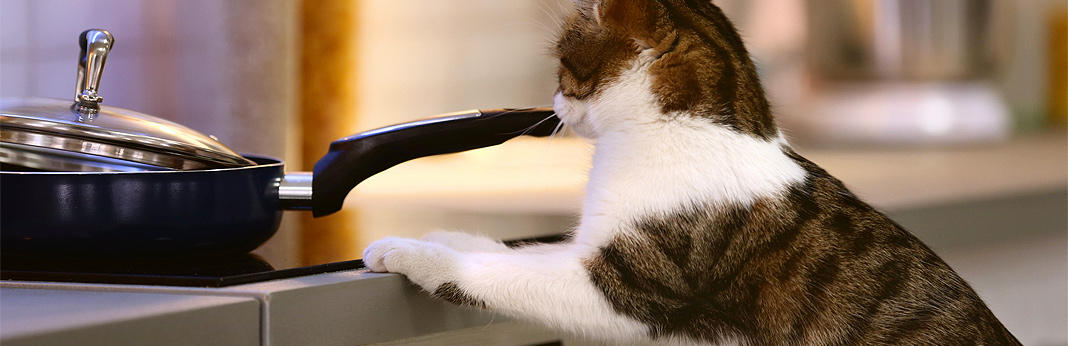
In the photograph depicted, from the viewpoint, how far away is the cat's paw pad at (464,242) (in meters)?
0.72

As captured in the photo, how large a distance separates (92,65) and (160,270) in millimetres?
183

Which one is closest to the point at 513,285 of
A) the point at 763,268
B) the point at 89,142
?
the point at 763,268

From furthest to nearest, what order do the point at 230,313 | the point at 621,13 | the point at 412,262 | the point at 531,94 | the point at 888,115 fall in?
the point at 888,115 < the point at 531,94 < the point at 621,13 < the point at 412,262 < the point at 230,313

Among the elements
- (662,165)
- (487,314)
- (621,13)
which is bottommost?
(487,314)

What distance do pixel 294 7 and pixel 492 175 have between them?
1.57ft

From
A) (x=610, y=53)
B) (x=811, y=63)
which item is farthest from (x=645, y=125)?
(x=811, y=63)

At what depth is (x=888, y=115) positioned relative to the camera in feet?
7.25

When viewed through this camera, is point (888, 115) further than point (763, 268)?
Yes

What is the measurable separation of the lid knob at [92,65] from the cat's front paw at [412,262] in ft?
0.75

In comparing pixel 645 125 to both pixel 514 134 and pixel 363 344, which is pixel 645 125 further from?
pixel 363 344

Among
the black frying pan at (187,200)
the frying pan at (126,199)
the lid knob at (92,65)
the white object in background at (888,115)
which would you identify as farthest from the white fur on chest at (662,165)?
the white object in background at (888,115)

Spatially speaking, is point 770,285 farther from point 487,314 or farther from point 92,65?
point 92,65

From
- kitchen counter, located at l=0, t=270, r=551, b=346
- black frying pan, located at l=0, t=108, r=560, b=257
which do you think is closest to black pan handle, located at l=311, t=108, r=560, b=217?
black frying pan, located at l=0, t=108, r=560, b=257

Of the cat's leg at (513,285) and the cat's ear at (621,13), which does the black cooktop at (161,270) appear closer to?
the cat's leg at (513,285)
